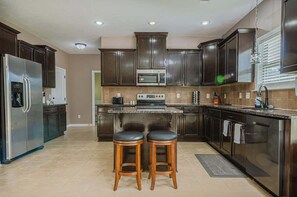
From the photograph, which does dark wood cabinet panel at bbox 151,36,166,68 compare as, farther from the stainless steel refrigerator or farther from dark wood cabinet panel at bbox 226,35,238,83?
the stainless steel refrigerator

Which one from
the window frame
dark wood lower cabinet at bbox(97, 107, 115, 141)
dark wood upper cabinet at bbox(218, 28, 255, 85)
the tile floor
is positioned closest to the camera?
the tile floor

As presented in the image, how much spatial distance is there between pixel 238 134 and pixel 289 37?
57.1 inches

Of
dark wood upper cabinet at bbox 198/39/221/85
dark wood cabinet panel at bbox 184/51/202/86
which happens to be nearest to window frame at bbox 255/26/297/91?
dark wood upper cabinet at bbox 198/39/221/85

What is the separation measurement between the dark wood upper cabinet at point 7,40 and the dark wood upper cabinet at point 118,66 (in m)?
2.00

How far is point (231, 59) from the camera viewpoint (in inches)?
152

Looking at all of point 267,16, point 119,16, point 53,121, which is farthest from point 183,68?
point 53,121

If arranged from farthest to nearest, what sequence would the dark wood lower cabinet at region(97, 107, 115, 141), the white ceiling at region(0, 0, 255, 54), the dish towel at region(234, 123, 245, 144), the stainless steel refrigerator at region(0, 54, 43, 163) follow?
the dark wood lower cabinet at region(97, 107, 115, 141) → the white ceiling at region(0, 0, 255, 54) → the stainless steel refrigerator at region(0, 54, 43, 163) → the dish towel at region(234, 123, 245, 144)

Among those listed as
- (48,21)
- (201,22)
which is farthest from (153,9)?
(48,21)

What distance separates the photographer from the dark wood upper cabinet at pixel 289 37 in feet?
6.78

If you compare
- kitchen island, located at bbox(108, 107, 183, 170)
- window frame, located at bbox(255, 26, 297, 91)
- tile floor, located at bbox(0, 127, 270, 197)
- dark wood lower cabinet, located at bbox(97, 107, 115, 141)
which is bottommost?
tile floor, located at bbox(0, 127, 270, 197)

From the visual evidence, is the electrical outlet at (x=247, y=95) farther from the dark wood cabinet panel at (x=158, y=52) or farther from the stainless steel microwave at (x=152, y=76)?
the dark wood cabinet panel at (x=158, y=52)

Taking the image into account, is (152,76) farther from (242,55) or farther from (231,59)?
(242,55)

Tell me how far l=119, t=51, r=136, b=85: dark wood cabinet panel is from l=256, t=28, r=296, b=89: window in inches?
118

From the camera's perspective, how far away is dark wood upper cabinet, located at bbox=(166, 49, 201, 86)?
517 centimetres
